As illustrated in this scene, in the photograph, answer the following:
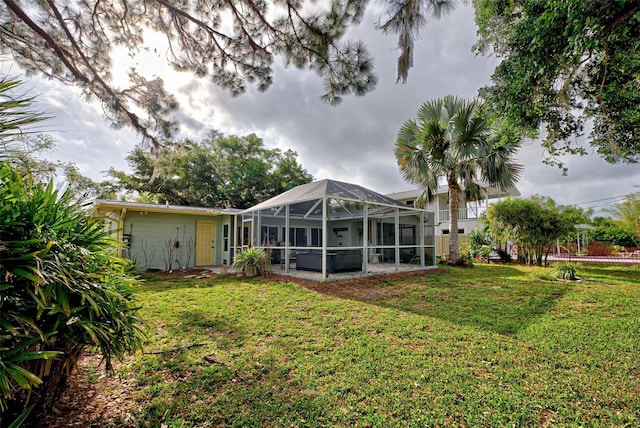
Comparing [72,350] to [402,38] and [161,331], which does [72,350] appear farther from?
[402,38]

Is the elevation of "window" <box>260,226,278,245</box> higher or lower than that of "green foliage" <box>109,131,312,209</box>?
lower

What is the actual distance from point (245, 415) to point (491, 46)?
6.86 m

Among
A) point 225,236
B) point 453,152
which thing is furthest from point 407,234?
point 225,236

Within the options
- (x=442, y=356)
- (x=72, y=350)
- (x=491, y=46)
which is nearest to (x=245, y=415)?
(x=72, y=350)

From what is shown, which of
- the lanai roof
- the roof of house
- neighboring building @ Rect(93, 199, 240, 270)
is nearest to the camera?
the lanai roof

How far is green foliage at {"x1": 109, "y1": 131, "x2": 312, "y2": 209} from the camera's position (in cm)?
1834

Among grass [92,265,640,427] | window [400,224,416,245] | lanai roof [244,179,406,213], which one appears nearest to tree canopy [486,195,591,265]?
window [400,224,416,245]

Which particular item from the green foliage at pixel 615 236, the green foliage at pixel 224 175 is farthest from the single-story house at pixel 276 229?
the green foliage at pixel 615 236

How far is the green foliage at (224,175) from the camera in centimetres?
1834

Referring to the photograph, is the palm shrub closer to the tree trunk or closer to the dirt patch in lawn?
the dirt patch in lawn

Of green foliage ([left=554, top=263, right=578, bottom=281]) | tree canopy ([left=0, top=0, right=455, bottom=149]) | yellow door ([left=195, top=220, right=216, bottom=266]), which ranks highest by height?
tree canopy ([left=0, top=0, right=455, bottom=149])

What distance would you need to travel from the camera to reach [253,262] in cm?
888

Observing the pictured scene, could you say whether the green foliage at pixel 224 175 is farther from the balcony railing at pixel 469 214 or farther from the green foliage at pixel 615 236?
the green foliage at pixel 615 236

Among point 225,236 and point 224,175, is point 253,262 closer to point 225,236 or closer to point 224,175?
point 225,236
